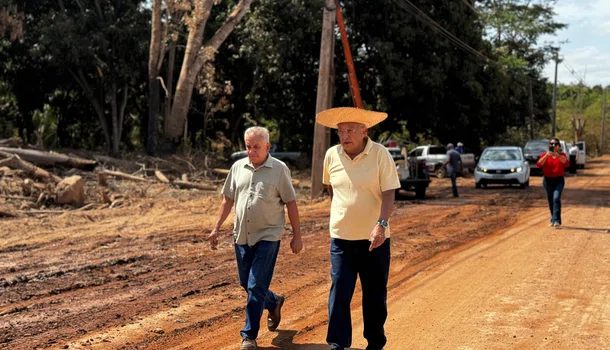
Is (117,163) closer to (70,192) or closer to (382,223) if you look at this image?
(70,192)

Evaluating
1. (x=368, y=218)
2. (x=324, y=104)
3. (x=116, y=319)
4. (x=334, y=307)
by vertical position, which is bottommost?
(x=116, y=319)

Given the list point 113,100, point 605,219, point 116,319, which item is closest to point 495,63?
point 113,100

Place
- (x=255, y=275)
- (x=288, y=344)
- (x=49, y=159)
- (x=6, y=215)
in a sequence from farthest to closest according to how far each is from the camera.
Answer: (x=49, y=159) → (x=6, y=215) → (x=288, y=344) → (x=255, y=275)

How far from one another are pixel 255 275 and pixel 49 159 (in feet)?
53.0

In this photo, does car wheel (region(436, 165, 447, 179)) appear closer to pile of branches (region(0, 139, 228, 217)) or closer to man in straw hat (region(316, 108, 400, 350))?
pile of branches (region(0, 139, 228, 217))

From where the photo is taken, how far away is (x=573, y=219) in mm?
16188

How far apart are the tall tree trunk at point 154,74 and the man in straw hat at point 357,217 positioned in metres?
21.7

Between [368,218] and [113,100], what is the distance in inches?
1112

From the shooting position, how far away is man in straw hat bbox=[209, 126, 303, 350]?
18.8 feet

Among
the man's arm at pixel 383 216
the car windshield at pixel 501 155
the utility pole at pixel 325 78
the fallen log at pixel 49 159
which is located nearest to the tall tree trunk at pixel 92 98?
the fallen log at pixel 49 159

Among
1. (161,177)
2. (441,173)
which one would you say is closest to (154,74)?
(161,177)

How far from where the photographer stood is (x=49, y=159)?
66.5 feet

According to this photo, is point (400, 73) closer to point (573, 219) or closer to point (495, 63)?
point (495, 63)

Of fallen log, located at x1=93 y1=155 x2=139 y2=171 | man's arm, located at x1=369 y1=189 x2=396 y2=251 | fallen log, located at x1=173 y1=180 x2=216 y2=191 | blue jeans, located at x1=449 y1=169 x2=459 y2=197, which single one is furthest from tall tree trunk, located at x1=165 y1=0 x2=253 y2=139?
man's arm, located at x1=369 y1=189 x2=396 y2=251
